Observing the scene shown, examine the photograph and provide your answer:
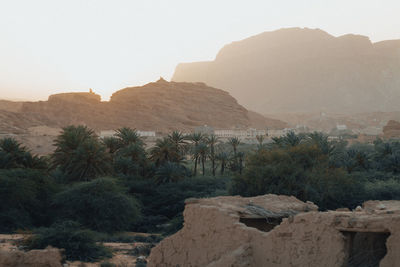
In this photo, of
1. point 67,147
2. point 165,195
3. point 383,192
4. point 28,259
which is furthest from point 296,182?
point 67,147

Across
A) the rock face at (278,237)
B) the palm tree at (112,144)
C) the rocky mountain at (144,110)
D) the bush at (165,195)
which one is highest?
the rocky mountain at (144,110)

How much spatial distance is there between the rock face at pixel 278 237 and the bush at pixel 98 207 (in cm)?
1335

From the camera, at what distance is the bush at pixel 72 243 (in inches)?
628

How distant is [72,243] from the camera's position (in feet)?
53.7

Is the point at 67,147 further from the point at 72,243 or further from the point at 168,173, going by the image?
the point at 72,243

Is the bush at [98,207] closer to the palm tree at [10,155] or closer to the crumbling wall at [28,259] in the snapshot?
the palm tree at [10,155]

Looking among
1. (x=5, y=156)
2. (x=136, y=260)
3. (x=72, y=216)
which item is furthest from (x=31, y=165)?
(x=136, y=260)

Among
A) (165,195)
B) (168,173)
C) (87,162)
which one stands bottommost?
(165,195)

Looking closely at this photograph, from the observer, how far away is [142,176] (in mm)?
34031

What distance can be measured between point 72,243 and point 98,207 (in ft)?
25.5

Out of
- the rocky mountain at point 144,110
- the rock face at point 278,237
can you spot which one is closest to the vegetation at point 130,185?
the rock face at point 278,237

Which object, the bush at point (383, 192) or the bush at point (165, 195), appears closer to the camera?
the bush at point (383, 192)

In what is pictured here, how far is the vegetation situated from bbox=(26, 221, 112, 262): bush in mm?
33

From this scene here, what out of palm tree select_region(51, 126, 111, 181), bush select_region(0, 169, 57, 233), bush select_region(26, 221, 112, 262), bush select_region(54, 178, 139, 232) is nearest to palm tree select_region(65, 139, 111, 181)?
palm tree select_region(51, 126, 111, 181)
